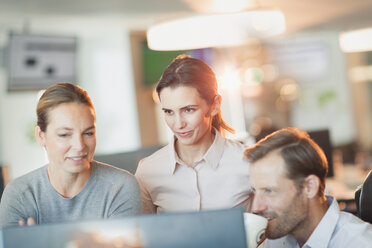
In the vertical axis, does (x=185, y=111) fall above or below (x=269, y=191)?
above

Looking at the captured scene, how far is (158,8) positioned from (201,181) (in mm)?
4025

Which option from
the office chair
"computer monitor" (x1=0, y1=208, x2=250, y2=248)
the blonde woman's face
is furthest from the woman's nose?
the office chair

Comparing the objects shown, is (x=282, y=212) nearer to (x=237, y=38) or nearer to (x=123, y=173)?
(x=123, y=173)

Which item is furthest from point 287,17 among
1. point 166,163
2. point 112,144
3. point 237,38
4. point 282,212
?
point 282,212

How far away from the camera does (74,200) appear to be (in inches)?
61.3

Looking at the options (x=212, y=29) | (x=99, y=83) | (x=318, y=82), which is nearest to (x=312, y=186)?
(x=212, y=29)

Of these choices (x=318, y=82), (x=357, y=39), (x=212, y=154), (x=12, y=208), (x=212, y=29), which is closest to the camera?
(x=12, y=208)

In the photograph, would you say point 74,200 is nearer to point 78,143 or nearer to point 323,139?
point 78,143

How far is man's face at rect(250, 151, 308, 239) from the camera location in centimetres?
138

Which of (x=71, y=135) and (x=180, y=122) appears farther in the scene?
(x=180, y=122)

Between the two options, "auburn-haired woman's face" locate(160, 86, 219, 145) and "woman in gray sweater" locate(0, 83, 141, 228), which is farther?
"auburn-haired woman's face" locate(160, 86, 219, 145)

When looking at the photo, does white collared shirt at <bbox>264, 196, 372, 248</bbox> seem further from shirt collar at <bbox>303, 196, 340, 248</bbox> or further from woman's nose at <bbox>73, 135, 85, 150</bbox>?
woman's nose at <bbox>73, 135, 85, 150</bbox>

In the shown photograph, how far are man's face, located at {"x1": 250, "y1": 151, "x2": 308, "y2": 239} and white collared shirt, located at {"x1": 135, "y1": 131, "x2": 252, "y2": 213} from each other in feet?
1.40

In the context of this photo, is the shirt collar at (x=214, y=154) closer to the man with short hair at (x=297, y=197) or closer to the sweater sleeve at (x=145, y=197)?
the sweater sleeve at (x=145, y=197)
